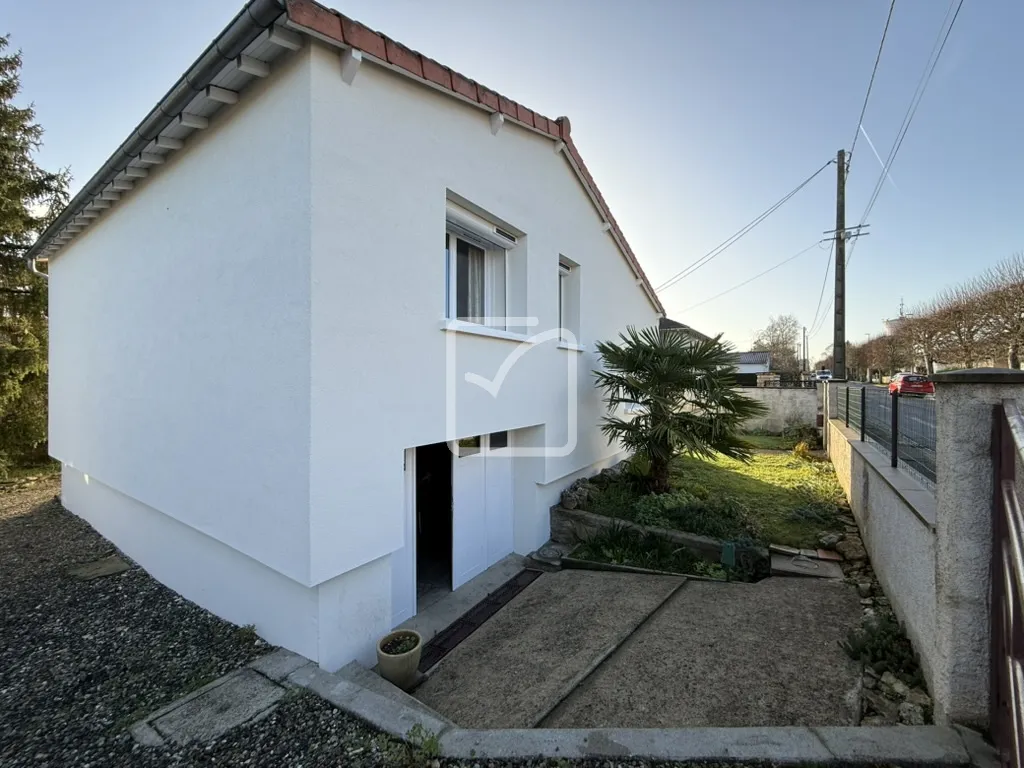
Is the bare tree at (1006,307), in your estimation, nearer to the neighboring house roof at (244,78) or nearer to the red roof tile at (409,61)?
the red roof tile at (409,61)

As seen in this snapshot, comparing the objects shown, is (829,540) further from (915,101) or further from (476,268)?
(915,101)

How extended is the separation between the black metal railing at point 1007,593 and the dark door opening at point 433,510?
5649 mm

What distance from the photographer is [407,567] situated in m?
5.40

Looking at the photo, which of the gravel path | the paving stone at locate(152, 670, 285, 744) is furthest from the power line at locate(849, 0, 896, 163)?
the paving stone at locate(152, 670, 285, 744)

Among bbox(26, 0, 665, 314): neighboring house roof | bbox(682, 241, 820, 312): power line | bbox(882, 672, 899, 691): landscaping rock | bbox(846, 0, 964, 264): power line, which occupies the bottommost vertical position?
bbox(882, 672, 899, 691): landscaping rock

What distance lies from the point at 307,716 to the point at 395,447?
7.18ft

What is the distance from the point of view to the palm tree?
291 inches

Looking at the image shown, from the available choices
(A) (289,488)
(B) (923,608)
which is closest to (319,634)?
(A) (289,488)

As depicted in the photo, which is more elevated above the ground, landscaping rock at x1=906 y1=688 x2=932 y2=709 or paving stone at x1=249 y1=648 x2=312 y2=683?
landscaping rock at x1=906 y1=688 x2=932 y2=709

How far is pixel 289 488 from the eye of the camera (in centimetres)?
380

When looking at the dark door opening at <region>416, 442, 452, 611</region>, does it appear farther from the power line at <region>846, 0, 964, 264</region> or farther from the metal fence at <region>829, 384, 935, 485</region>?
the power line at <region>846, 0, 964, 264</region>

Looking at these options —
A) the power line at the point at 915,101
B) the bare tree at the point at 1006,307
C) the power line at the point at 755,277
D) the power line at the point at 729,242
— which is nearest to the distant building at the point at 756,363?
the power line at the point at 755,277

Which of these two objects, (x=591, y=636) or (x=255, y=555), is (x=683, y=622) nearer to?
(x=591, y=636)

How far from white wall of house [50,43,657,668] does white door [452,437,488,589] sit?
696 mm
